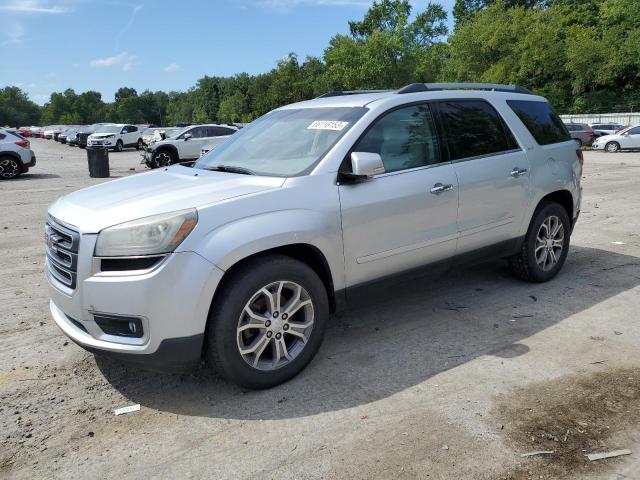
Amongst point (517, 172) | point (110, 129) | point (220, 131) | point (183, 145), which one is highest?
point (110, 129)

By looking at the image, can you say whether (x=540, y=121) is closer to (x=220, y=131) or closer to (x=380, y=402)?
(x=380, y=402)

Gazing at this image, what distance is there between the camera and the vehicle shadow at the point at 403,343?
333 centimetres

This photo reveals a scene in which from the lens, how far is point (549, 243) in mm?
5316

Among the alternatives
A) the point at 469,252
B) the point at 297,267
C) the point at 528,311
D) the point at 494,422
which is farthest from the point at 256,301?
the point at 528,311

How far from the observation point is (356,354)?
155 inches

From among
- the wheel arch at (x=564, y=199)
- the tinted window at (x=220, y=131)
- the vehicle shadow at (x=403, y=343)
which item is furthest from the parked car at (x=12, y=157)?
the wheel arch at (x=564, y=199)

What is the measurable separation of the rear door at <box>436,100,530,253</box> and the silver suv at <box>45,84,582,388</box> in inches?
0.5

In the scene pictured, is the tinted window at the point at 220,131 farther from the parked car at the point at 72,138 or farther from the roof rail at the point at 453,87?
the parked car at the point at 72,138

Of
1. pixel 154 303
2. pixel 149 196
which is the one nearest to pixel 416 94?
pixel 149 196

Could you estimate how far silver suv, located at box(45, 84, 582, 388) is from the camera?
3014mm

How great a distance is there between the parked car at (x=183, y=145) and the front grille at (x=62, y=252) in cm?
1706

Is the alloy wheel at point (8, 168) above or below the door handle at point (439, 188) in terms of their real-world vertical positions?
above

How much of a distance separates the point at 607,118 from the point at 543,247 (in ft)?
152

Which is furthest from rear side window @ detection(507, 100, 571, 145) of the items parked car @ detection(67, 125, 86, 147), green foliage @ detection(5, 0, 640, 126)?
green foliage @ detection(5, 0, 640, 126)
